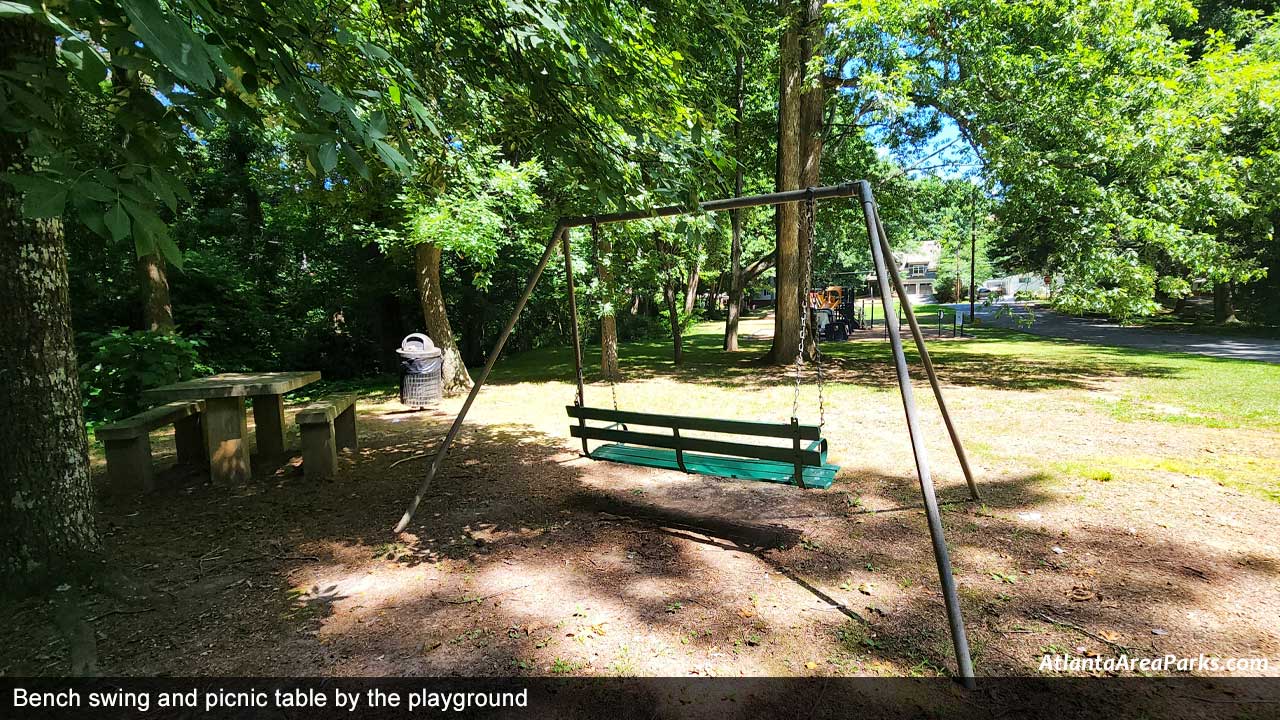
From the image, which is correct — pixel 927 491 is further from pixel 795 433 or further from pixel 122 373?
pixel 122 373

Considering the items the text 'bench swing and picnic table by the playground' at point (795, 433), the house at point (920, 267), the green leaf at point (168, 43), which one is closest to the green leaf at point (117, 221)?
the green leaf at point (168, 43)

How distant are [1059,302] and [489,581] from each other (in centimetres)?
1054

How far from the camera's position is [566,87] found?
148 inches

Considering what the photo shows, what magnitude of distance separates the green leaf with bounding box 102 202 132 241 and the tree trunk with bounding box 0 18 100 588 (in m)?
1.95

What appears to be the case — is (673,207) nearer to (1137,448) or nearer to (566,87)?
(566,87)

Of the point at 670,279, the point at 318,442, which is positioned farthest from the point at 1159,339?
the point at 318,442

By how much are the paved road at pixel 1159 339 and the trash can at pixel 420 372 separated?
32.1 ft

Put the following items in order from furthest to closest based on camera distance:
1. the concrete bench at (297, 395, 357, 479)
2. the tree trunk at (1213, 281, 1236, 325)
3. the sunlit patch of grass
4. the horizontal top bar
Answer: the tree trunk at (1213, 281, 1236, 325)
the concrete bench at (297, 395, 357, 479)
the sunlit patch of grass
the horizontal top bar

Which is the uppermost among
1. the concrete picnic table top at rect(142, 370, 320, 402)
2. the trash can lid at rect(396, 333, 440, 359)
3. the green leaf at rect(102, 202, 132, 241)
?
the green leaf at rect(102, 202, 132, 241)

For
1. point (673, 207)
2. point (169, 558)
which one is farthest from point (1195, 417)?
point (169, 558)

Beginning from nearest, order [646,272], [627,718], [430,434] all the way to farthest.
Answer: [627,718]
[430,434]
[646,272]

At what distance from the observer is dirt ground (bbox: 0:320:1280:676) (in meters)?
2.74

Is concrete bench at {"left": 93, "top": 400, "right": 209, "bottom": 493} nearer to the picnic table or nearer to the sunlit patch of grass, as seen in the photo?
the picnic table

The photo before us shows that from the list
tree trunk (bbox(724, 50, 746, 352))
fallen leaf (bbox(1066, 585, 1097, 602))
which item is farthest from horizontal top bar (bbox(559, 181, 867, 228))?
tree trunk (bbox(724, 50, 746, 352))
